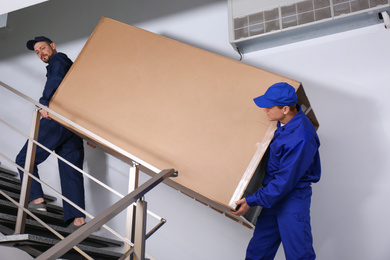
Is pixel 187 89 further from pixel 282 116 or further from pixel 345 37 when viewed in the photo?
pixel 345 37

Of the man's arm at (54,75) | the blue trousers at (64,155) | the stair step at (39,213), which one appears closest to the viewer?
the stair step at (39,213)

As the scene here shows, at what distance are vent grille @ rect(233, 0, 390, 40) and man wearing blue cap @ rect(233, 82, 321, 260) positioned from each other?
0.70 metres

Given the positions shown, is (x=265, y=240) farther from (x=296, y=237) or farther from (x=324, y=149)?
(x=324, y=149)

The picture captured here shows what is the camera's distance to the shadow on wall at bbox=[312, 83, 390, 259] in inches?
77.7

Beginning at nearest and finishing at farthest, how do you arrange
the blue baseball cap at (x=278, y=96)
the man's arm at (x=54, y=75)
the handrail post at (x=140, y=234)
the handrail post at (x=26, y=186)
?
the handrail post at (x=140, y=234) → the blue baseball cap at (x=278, y=96) → the handrail post at (x=26, y=186) → the man's arm at (x=54, y=75)

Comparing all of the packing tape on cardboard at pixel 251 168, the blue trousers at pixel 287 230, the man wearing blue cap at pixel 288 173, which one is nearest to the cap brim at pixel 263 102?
the man wearing blue cap at pixel 288 173

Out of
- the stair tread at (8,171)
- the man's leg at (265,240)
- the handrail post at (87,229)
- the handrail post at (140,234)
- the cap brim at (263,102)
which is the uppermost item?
the cap brim at (263,102)

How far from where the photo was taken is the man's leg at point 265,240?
62.1 inches

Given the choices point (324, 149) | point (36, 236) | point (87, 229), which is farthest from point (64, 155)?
point (324, 149)

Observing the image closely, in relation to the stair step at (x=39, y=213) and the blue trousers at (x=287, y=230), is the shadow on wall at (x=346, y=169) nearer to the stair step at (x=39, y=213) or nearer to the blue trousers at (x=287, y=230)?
the blue trousers at (x=287, y=230)

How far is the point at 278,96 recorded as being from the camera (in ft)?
4.60

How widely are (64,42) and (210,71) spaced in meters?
1.64

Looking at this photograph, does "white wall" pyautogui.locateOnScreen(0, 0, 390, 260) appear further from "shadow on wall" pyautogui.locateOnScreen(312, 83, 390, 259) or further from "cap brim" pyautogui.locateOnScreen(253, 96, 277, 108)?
"cap brim" pyautogui.locateOnScreen(253, 96, 277, 108)

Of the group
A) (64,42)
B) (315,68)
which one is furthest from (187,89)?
(64,42)
